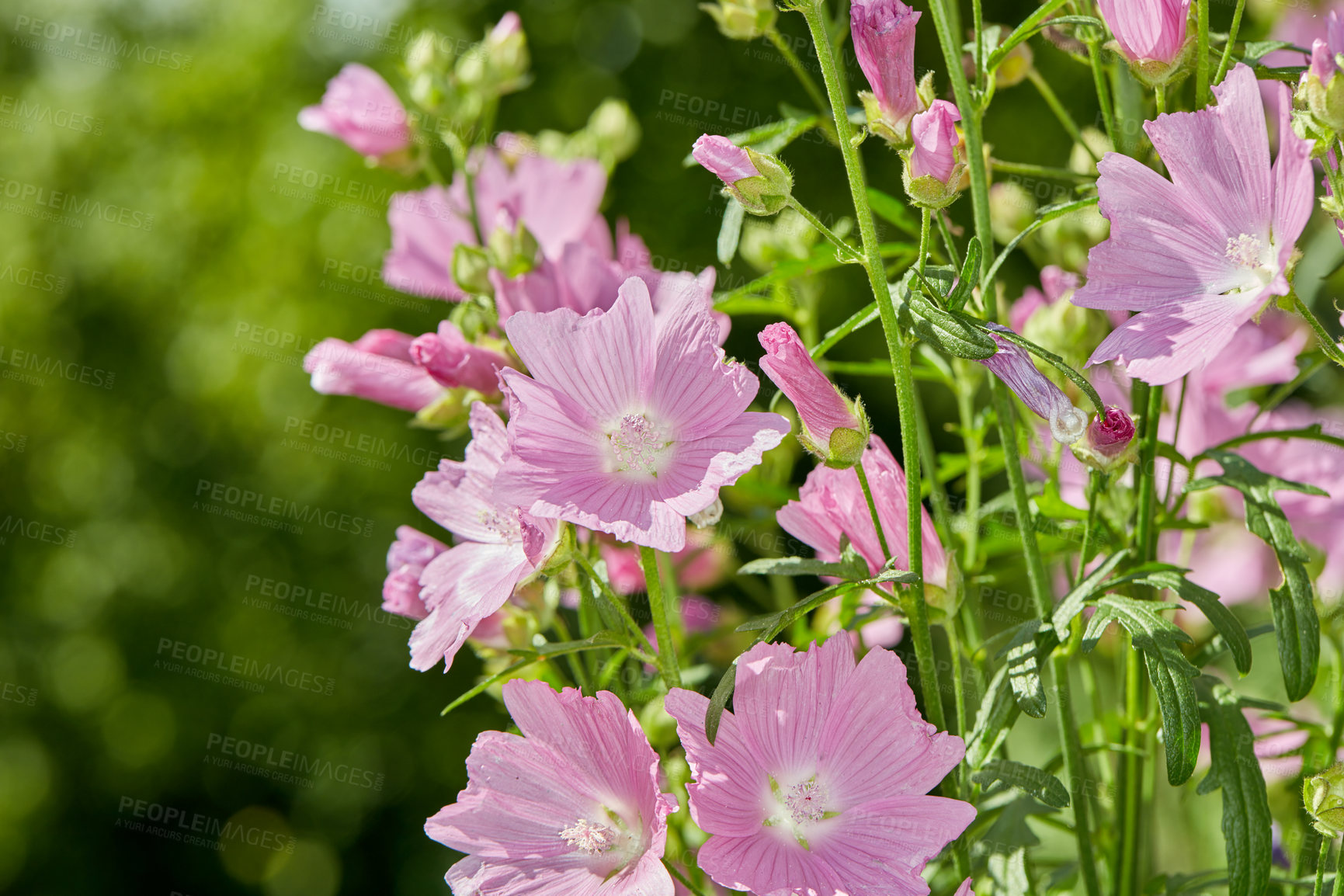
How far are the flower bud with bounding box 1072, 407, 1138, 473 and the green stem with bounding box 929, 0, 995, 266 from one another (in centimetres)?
9

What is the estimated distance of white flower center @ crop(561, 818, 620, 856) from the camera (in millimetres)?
528

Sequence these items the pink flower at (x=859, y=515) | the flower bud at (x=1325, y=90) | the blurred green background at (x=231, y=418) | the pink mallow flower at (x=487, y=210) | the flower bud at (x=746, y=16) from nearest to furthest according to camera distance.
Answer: the flower bud at (x=1325, y=90), the pink flower at (x=859, y=515), the flower bud at (x=746, y=16), the pink mallow flower at (x=487, y=210), the blurred green background at (x=231, y=418)

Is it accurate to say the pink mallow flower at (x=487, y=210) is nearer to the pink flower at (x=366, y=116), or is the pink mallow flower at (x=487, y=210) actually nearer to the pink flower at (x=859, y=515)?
the pink flower at (x=366, y=116)

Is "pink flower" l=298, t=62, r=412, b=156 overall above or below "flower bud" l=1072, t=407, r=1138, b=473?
below

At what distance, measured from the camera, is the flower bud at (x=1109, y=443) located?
1.69 feet

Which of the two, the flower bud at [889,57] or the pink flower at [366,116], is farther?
the pink flower at [366,116]

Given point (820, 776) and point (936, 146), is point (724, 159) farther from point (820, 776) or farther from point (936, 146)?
point (820, 776)

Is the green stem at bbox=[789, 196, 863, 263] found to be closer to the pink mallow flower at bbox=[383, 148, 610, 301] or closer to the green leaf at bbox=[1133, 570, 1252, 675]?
the green leaf at bbox=[1133, 570, 1252, 675]

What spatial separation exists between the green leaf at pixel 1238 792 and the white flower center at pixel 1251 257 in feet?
0.64

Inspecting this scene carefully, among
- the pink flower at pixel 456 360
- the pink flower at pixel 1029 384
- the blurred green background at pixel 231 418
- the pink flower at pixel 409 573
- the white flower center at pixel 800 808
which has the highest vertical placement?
→ the pink flower at pixel 1029 384

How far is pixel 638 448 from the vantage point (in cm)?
53

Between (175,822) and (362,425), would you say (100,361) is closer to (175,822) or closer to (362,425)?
(362,425)

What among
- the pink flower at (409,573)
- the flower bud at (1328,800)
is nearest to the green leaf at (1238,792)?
the flower bud at (1328,800)

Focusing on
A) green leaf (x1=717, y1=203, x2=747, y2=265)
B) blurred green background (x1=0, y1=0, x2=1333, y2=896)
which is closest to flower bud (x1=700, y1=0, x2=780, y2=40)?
green leaf (x1=717, y1=203, x2=747, y2=265)
